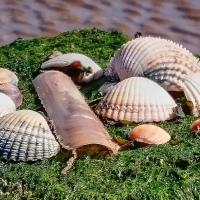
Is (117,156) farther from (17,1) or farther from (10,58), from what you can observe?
(17,1)

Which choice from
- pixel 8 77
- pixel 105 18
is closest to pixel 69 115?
pixel 8 77

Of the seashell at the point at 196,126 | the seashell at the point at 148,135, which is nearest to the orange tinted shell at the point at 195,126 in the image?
the seashell at the point at 196,126

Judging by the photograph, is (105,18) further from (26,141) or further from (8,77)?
(26,141)

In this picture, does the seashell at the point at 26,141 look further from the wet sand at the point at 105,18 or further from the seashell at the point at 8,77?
the wet sand at the point at 105,18

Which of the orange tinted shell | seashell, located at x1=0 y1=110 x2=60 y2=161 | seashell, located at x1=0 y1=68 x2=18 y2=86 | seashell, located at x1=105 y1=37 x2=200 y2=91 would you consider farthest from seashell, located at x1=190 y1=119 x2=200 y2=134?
seashell, located at x1=0 y1=68 x2=18 y2=86

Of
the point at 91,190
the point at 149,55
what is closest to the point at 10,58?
the point at 149,55

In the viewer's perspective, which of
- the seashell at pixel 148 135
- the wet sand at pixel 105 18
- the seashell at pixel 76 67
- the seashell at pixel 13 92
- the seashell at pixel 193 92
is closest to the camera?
the seashell at pixel 148 135

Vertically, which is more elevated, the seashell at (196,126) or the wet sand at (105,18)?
the seashell at (196,126)
